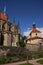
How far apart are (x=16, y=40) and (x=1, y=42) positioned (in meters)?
7.81

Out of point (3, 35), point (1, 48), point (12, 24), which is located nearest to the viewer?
point (1, 48)

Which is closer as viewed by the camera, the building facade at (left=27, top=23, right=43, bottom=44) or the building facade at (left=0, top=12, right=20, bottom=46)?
the building facade at (left=0, top=12, right=20, bottom=46)

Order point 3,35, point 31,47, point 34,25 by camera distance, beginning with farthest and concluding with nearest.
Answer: point 34,25 → point 3,35 → point 31,47

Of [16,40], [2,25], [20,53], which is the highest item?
[2,25]

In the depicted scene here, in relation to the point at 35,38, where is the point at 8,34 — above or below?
above

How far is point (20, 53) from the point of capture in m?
42.6

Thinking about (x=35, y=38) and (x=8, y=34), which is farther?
(x=35, y=38)

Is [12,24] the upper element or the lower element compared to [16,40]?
upper

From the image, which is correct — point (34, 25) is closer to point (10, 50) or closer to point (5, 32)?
point (5, 32)

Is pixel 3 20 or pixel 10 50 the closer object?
pixel 10 50

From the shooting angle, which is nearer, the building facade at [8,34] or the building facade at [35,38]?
the building facade at [8,34]

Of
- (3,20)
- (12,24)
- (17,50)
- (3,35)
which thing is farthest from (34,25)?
(17,50)

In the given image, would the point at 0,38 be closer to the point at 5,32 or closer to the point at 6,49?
the point at 5,32

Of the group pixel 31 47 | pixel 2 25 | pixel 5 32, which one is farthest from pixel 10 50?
pixel 2 25
